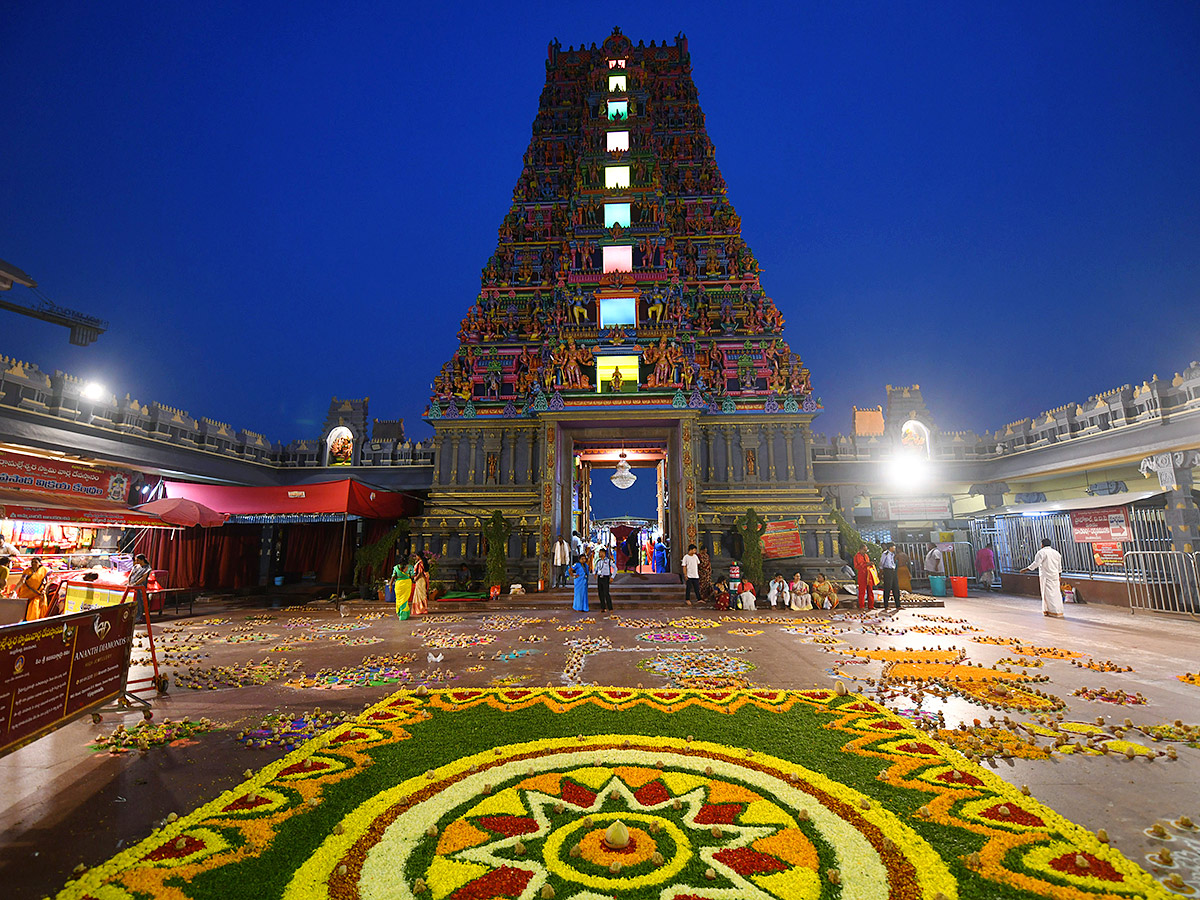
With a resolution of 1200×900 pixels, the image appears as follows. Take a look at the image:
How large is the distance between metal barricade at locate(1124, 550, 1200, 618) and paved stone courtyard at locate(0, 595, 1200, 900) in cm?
116

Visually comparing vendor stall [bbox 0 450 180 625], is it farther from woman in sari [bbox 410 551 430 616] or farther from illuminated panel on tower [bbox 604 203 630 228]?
illuminated panel on tower [bbox 604 203 630 228]

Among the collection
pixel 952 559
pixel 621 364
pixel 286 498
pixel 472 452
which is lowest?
pixel 952 559

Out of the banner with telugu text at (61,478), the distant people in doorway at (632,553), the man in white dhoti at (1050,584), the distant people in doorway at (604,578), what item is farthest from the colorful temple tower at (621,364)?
the banner with telugu text at (61,478)

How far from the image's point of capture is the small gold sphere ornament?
9.01ft

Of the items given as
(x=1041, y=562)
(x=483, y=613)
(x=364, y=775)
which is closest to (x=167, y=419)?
(x=483, y=613)

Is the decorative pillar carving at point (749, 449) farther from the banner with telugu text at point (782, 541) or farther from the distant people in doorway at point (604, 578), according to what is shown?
the distant people in doorway at point (604, 578)

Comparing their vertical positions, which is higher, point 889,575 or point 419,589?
point 889,575

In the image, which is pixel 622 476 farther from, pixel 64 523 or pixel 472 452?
pixel 64 523

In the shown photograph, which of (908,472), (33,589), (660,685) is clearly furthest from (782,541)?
(33,589)

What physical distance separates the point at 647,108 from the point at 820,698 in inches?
976

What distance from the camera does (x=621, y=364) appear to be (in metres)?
18.8

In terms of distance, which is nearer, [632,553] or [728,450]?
[728,450]

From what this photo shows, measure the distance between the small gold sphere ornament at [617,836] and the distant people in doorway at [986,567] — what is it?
2174 cm

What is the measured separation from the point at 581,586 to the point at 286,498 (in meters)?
9.10
